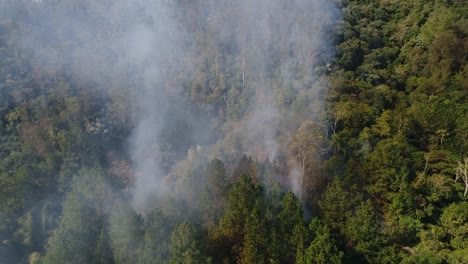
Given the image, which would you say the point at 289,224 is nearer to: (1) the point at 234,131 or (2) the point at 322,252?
(2) the point at 322,252

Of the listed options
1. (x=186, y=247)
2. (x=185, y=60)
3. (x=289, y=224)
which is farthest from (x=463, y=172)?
(x=185, y=60)

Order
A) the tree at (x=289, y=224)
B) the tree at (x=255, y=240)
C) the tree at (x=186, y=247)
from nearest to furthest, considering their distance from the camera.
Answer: the tree at (x=186, y=247)
the tree at (x=255, y=240)
the tree at (x=289, y=224)

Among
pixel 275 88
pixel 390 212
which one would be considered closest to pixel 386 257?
pixel 390 212

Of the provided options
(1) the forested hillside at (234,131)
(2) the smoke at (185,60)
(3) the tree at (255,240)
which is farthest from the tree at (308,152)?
(3) the tree at (255,240)

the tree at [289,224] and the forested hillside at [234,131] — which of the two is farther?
the forested hillside at [234,131]

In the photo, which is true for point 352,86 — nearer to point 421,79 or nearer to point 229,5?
point 421,79

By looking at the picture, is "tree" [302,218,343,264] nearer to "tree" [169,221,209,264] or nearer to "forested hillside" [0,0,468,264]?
"forested hillside" [0,0,468,264]

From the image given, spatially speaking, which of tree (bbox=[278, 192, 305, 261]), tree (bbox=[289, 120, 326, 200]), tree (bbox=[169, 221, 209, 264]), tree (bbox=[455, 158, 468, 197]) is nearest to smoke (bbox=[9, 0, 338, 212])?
tree (bbox=[289, 120, 326, 200])

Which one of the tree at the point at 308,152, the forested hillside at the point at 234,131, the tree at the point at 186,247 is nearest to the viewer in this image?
the tree at the point at 186,247

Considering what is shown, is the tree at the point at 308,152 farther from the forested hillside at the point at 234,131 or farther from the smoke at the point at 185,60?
the smoke at the point at 185,60
